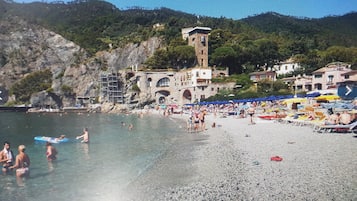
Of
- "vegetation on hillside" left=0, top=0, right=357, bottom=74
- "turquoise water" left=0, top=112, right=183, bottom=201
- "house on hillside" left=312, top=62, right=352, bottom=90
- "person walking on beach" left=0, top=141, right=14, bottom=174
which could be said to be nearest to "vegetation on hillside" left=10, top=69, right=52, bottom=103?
"vegetation on hillside" left=0, top=0, right=357, bottom=74

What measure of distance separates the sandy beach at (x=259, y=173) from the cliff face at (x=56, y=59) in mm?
68252

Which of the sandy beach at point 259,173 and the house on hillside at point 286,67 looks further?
the house on hillside at point 286,67

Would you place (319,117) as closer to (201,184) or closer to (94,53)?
(201,184)

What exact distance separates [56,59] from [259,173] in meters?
99.8

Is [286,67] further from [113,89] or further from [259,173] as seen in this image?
[259,173]

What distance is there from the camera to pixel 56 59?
328 feet

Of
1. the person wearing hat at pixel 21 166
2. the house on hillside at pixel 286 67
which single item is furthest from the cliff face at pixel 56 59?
the person wearing hat at pixel 21 166

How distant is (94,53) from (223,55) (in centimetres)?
4450

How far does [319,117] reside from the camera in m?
21.8

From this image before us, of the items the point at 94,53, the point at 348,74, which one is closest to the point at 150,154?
the point at 348,74

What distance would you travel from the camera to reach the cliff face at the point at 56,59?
8156cm

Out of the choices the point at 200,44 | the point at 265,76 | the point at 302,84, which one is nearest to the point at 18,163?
the point at 302,84

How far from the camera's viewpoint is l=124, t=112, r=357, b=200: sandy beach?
295 inches

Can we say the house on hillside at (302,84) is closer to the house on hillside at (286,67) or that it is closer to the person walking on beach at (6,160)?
the house on hillside at (286,67)
